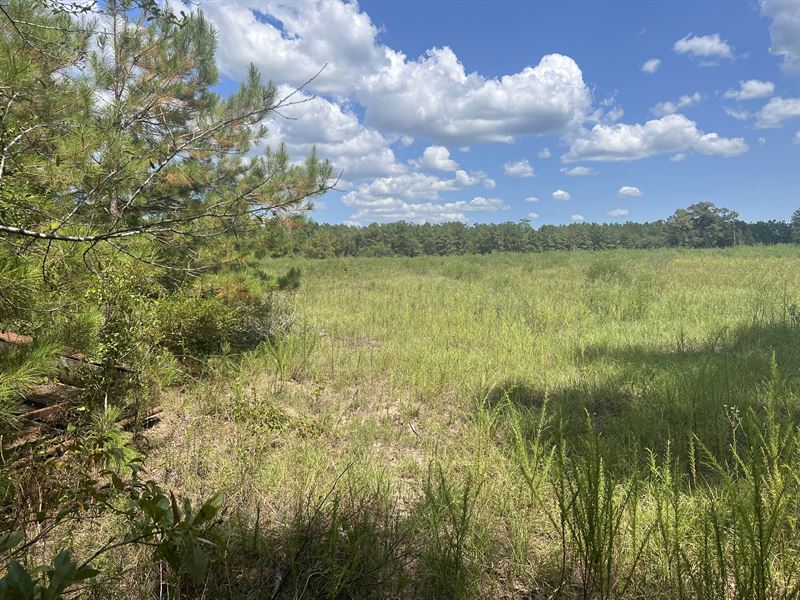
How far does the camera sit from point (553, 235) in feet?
279

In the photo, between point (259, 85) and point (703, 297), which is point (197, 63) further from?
point (703, 297)

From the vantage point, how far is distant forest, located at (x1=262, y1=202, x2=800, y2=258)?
79.0 meters

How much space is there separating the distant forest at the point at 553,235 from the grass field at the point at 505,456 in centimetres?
6551

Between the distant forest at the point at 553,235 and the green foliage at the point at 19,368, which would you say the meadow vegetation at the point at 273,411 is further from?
the distant forest at the point at 553,235

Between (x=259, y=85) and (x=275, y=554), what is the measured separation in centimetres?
589

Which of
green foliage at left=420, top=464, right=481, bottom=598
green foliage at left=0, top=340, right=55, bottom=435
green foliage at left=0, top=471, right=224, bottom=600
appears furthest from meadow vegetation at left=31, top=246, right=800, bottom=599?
green foliage at left=0, top=471, right=224, bottom=600

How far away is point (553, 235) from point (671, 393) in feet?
281

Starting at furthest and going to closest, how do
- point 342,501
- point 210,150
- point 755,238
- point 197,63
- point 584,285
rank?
point 755,238, point 584,285, point 210,150, point 197,63, point 342,501

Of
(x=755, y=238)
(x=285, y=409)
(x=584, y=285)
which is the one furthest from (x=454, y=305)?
(x=755, y=238)

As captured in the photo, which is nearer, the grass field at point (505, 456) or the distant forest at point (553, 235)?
the grass field at point (505, 456)

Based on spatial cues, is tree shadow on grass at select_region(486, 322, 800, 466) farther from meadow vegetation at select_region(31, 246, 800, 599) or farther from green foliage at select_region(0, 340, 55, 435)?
green foliage at select_region(0, 340, 55, 435)

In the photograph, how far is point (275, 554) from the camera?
2217 millimetres

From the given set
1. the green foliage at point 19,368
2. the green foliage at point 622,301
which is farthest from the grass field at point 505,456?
the green foliage at point 19,368

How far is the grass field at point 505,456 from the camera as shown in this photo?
6.64ft
